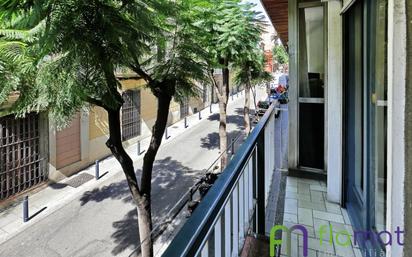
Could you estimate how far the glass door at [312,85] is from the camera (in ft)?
14.8

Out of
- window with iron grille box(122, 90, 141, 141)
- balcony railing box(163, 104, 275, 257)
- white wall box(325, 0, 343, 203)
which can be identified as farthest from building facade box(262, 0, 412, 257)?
window with iron grille box(122, 90, 141, 141)

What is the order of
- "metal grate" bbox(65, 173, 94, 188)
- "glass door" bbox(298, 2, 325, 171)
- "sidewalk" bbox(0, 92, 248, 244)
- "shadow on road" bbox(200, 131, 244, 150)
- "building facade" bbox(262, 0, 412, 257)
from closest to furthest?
1. "building facade" bbox(262, 0, 412, 257)
2. "glass door" bbox(298, 2, 325, 171)
3. "sidewalk" bbox(0, 92, 248, 244)
4. "metal grate" bbox(65, 173, 94, 188)
5. "shadow on road" bbox(200, 131, 244, 150)

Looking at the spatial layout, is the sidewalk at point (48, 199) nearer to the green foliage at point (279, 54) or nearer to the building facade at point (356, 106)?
the building facade at point (356, 106)

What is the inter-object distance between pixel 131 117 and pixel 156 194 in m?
6.64

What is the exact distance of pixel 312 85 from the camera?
460 cm

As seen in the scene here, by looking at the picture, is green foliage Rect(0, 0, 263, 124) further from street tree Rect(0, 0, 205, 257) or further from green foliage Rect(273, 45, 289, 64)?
green foliage Rect(273, 45, 289, 64)

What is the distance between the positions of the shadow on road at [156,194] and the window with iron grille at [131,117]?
10.3ft

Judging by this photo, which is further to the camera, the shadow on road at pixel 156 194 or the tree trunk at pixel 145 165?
the shadow on road at pixel 156 194

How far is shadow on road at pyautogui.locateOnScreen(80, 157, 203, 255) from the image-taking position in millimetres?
7281

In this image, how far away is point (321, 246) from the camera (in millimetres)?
2801

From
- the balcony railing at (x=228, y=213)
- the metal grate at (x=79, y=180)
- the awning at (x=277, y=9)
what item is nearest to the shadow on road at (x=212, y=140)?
the metal grate at (x=79, y=180)

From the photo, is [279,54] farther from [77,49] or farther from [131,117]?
[77,49]

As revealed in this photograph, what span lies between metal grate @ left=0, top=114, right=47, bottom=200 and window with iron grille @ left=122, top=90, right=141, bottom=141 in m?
5.14

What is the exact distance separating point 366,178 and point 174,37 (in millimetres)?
4111
